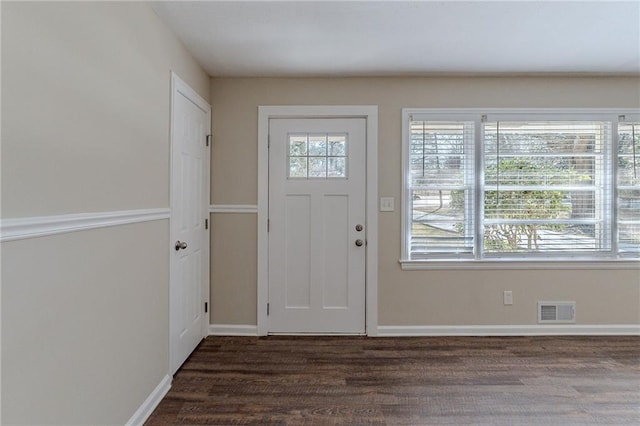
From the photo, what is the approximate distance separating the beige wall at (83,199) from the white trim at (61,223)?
0.08ft

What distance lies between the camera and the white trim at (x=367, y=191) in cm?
322

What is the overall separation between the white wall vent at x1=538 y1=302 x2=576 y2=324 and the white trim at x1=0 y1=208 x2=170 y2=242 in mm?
3266

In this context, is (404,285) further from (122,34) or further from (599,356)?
(122,34)

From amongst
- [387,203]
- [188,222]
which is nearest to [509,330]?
[387,203]

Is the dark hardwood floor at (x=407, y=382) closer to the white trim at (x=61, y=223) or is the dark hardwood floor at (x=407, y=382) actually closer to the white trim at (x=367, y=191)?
the white trim at (x=367, y=191)

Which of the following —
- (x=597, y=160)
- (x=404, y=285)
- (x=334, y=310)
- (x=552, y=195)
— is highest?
(x=597, y=160)

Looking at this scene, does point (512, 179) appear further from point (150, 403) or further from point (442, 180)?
point (150, 403)

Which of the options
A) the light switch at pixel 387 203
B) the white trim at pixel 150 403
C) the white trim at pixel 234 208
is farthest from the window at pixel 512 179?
the white trim at pixel 150 403

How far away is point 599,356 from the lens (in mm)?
2836

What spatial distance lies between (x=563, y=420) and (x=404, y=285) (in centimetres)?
145

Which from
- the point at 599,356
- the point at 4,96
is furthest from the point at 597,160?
the point at 4,96

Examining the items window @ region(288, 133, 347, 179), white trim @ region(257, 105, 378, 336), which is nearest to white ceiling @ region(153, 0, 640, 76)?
white trim @ region(257, 105, 378, 336)

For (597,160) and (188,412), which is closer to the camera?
(188,412)

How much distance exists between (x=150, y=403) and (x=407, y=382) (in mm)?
1575
